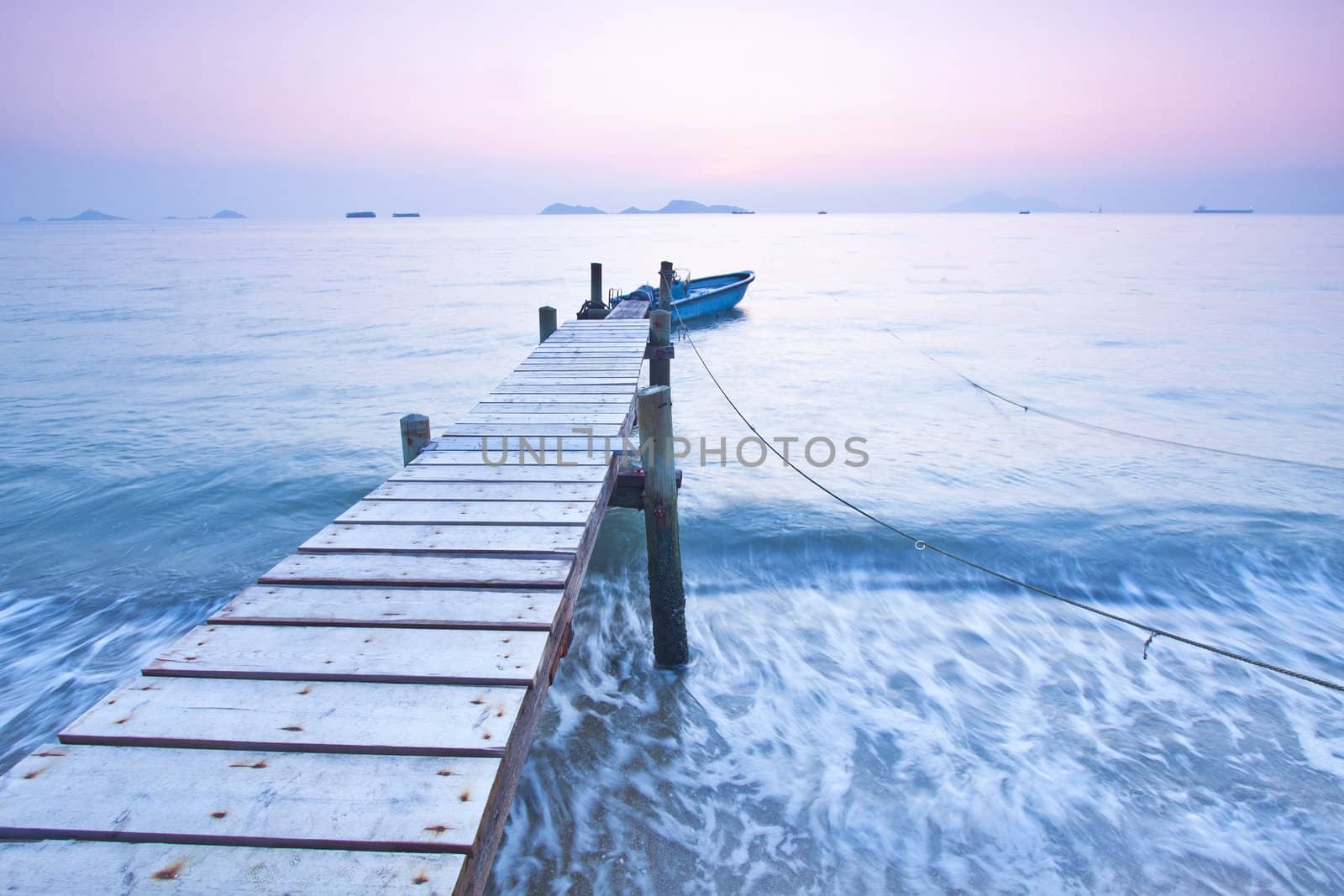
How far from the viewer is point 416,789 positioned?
7.52ft

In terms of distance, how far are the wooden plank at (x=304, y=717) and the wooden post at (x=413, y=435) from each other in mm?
3248

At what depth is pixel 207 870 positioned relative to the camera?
202 centimetres

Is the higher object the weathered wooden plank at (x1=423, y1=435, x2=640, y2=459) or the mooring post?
the mooring post

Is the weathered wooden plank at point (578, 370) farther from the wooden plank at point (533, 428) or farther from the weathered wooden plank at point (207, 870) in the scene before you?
the weathered wooden plank at point (207, 870)

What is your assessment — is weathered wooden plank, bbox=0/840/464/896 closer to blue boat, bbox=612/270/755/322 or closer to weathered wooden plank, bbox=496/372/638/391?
weathered wooden plank, bbox=496/372/638/391

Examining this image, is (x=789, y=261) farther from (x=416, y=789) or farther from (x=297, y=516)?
(x=416, y=789)

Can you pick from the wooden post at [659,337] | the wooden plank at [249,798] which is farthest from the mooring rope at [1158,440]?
the wooden plank at [249,798]

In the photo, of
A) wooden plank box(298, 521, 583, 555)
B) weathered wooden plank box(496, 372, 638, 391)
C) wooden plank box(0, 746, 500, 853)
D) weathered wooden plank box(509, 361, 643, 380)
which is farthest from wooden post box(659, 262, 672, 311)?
wooden plank box(0, 746, 500, 853)

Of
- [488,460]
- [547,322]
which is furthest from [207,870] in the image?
[547,322]

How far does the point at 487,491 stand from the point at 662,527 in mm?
1433

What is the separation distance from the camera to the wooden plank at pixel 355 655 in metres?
2.90

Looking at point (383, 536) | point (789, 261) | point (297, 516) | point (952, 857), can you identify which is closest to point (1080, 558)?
point (952, 857)

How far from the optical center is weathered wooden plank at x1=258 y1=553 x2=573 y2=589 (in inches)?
147

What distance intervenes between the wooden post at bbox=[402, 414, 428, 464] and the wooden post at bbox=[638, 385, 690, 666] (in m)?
1.89
